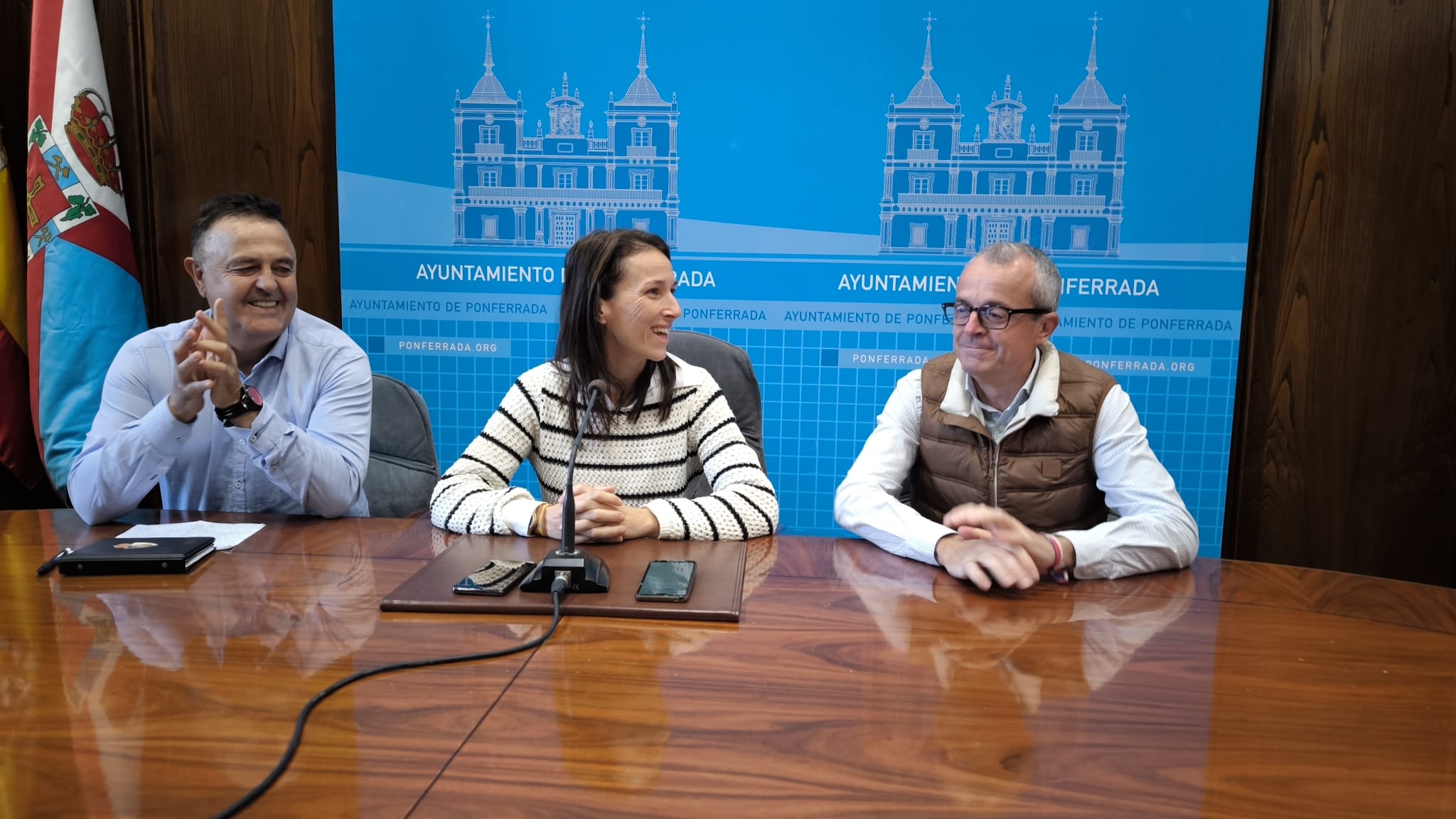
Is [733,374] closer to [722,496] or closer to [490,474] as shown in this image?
[722,496]

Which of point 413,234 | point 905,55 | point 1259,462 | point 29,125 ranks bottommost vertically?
point 1259,462

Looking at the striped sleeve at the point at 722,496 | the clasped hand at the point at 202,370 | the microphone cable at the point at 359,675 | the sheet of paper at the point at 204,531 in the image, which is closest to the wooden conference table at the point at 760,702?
the microphone cable at the point at 359,675

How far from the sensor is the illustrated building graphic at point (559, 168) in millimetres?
3100

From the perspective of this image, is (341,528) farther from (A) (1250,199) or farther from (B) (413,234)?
(A) (1250,199)

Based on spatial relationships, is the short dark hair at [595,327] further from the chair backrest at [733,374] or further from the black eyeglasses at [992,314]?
the black eyeglasses at [992,314]

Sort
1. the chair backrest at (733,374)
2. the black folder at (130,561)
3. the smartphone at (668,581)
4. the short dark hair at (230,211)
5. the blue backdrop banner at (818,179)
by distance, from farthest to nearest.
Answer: the blue backdrop banner at (818,179), the chair backrest at (733,374), the short dark hair at (230,211), the black folder at (130,561), the smartphone at (668,581)

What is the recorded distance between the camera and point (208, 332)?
1.84m

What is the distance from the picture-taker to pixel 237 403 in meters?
1.87

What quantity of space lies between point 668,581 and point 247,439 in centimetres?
98

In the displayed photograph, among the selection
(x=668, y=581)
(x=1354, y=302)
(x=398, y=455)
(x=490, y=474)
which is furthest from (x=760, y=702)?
(x=1354, y=302)

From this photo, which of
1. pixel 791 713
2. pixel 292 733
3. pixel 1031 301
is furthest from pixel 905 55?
pixel 292 733

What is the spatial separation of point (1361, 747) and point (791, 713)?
0.60 metres

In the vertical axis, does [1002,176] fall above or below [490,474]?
above

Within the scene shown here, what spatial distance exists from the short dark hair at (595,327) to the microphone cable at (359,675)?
72 cm
